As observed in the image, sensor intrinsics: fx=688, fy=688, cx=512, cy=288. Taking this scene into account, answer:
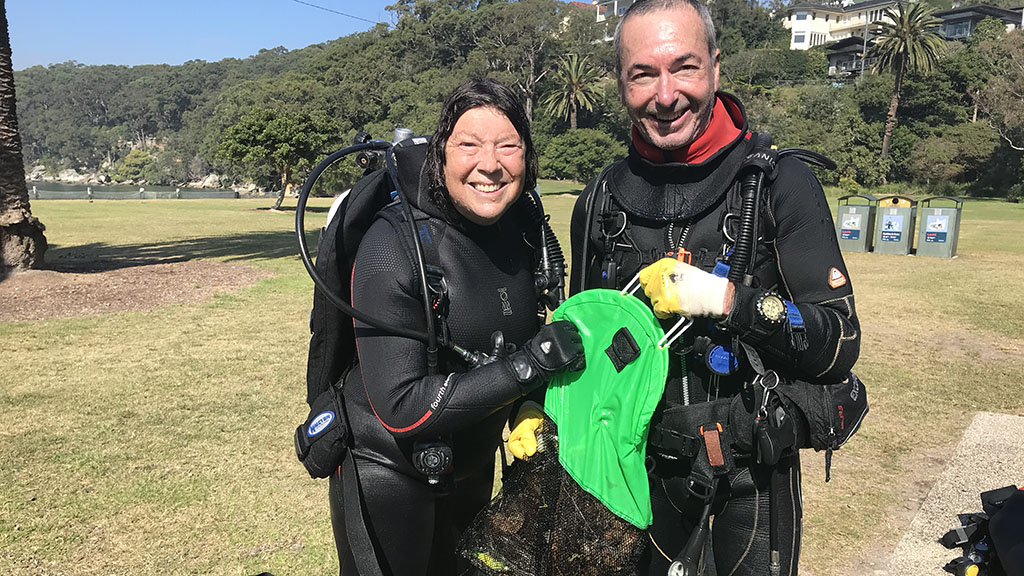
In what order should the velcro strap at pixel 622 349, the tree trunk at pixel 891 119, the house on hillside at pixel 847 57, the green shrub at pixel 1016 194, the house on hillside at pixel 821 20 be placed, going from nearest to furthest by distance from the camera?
the velcro strap at pixel 622 349 → the green shrub at pixel 1016 194 → the tree trunk at pixel 891 119 → the house on hillside at pixel 847 57 → the house on hillside at pixel 821 20

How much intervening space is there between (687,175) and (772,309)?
0.65 metres

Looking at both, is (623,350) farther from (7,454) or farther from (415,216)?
(7,454)

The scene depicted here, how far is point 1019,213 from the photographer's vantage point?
33625 millimetres

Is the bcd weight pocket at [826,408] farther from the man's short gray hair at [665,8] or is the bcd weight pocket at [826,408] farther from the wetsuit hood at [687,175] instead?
the man's short gray hair at [665,8]

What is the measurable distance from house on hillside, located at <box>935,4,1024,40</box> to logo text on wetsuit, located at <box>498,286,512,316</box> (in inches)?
3769

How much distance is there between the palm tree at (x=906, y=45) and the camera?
53.2 m

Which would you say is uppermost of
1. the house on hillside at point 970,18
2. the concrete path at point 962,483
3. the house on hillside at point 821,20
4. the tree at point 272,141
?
the house on hillside at point 821,20

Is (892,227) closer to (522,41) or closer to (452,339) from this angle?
(452,339)

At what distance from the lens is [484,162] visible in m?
2.16

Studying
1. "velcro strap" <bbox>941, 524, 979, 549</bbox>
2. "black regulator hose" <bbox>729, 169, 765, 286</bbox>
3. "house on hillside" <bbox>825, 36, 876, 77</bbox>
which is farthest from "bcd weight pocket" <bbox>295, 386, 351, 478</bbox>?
"house on hillside" <bbox>825, 36, 876, 77</bbox>

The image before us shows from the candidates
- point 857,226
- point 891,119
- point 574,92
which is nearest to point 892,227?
point 857,226

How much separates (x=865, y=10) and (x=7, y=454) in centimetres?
12474

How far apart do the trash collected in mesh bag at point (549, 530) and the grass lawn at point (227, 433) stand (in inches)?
87.9

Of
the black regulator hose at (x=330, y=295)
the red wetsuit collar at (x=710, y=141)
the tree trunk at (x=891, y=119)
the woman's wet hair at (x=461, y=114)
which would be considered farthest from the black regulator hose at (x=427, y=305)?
the tree trunk at (x=891, y=119)
